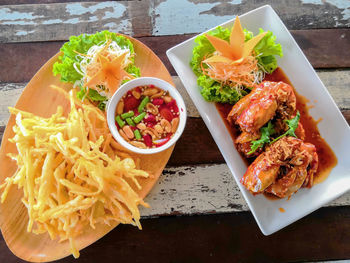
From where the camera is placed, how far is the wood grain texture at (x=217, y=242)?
2.55m

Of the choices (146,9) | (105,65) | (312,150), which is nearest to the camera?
(105,65)

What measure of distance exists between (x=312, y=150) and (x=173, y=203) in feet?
3.90

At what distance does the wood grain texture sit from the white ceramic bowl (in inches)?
32.2

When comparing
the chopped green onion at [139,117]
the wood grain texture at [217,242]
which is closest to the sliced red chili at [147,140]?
the chopped green onion at [139,117]

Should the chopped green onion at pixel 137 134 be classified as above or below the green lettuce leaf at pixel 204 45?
below

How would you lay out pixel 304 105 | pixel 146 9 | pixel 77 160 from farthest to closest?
1. pixel 146 9
2. pixel 304 105
3. pixel 77 160

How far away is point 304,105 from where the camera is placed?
A: 2.51 meters

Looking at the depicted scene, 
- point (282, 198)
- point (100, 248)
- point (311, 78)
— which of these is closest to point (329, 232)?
point (282, 198)

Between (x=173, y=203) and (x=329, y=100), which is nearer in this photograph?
(x=329, y=100)

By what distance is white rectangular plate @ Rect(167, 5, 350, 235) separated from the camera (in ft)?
7.50

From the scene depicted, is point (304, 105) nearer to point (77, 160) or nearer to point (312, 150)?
point (312, 150)

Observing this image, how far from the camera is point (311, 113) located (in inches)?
98.6

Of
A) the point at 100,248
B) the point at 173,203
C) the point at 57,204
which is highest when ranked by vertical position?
the point at 57,204

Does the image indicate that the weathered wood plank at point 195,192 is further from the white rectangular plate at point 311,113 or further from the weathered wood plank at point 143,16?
the weathered wood plank at point 143,16
